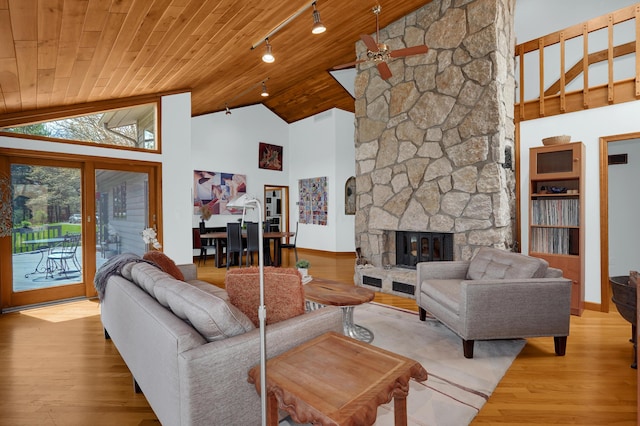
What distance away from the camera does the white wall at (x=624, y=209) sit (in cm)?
444

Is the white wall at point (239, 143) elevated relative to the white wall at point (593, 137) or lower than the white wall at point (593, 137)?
elevated

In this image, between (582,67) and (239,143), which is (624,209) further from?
(239,143)

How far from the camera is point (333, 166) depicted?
820cm

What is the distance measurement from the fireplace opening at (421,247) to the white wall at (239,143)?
13.2ft

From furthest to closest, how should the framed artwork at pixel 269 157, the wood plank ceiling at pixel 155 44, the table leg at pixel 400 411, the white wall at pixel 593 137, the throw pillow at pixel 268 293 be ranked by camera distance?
the framed artwork at pixel 269 157
the white wall at pixel 593 137
the wood plank ceiling at pixel 155 44
the throw pillow at pixel 268 293
the table leg at pixel 400 411

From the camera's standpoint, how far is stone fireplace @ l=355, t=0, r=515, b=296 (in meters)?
3.91

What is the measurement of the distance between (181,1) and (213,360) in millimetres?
2576

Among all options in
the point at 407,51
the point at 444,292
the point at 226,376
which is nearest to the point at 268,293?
the point at 226,376

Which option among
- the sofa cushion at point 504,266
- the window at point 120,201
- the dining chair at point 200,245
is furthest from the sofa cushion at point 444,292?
the dining chair at point 200,245

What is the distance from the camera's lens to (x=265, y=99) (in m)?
8.50

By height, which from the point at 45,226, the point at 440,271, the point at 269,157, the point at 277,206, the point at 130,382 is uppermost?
the point at 269,157

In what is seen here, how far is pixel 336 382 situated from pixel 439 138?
390cm

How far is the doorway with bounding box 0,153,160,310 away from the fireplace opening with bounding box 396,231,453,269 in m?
3.73

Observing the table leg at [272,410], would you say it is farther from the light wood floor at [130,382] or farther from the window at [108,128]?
the window at [108,128]
